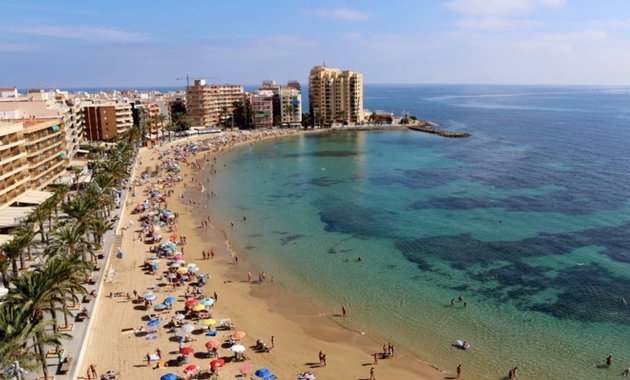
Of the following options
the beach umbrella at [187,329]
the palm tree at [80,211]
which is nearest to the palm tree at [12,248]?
the palm tree at [80,211]

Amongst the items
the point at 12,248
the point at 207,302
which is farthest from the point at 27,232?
the point at 207,302

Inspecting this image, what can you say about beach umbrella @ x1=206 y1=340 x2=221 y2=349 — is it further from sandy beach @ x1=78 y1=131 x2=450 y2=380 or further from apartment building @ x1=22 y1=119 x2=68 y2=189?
apartment building @ x1=22 y1=119 x2=68 y2=189

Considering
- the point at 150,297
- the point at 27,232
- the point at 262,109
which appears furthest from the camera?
the point at 262,109

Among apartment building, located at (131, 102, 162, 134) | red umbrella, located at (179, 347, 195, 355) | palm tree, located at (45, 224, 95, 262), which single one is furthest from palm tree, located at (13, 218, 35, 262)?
apartment building, located at (131, 102, 162, 134)

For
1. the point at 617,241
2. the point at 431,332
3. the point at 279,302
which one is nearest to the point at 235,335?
the point at 279,302

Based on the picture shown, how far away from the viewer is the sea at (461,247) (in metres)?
34.2

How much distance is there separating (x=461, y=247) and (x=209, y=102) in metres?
124

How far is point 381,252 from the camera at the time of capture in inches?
2003

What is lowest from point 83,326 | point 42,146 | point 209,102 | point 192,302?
point 192,302

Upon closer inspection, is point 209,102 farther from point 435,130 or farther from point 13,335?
point 13,335

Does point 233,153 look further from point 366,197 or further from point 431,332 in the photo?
point 431,332

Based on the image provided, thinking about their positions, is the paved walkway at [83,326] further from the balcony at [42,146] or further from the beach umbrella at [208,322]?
the balcony at [42,146]

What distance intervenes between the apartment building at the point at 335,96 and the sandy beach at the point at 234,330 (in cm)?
12402

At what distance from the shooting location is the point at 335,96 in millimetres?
170625
